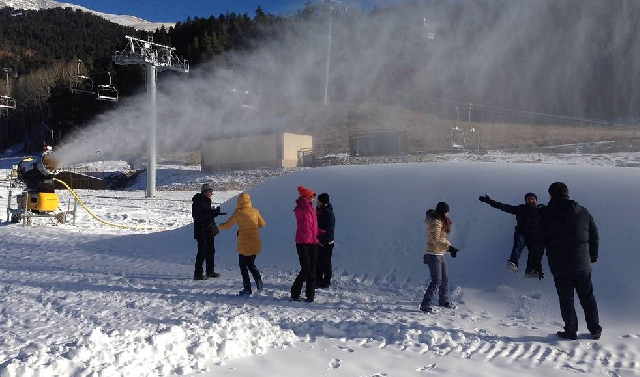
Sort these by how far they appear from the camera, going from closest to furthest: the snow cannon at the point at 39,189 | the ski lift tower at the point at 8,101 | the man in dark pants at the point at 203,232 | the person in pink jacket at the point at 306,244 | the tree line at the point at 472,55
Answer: the person in pink jacket at the point at 306,244 → the man in dark pants at the point at 203,232 → the snow cannon at the point at 39,189 → the tree line at the point at 472,55 → the ski lift tower at the point at 8,101

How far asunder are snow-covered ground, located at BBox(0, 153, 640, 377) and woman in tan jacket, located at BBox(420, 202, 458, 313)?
0.24m

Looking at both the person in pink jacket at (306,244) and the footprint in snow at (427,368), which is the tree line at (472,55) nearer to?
the person in pink jacket at (306,244)

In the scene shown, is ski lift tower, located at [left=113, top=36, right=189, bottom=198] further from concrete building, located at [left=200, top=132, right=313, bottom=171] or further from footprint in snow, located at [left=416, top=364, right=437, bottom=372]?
footprint in snow, located at [left=416, top=364, right=437, bottom=372]

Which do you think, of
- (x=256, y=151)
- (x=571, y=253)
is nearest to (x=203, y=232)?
(x=571, y=253)

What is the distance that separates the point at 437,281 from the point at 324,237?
181 cm

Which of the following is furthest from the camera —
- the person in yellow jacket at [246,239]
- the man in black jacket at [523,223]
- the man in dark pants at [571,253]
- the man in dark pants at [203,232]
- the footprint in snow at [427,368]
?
the man in dark pants at [203,232]

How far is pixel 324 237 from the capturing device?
24.7 ft

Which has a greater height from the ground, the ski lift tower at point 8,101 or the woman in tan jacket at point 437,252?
the ski lift tower at point 8,101

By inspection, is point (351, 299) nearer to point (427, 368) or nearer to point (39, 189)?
point (427, 368)

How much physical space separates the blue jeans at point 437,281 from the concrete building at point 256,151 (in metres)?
34.0

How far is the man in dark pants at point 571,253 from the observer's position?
17.3 feet

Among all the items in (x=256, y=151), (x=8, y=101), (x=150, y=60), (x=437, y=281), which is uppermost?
(x=8, y=101)

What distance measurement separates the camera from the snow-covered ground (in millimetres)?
4711

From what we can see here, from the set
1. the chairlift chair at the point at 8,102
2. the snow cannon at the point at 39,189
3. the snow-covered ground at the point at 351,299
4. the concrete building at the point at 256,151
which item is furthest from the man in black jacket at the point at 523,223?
the chairlift chair at the point at 8,102
